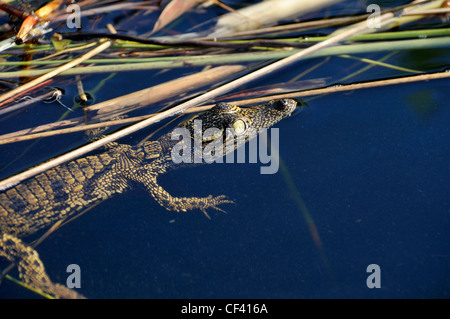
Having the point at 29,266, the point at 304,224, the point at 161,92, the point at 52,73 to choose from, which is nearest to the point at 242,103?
the point at 161,92

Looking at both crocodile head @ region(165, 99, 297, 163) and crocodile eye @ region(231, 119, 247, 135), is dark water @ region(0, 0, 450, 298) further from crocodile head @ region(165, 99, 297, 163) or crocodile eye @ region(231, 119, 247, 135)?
crocodile eye @ region(231, 119, 247, 135)

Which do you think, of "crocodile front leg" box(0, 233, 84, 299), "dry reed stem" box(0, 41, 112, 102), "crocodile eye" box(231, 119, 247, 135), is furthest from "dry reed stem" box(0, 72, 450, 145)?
"crocodile front leg" box(0, 233, 84, 299)

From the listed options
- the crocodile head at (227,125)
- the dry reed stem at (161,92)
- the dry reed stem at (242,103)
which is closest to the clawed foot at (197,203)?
the crocodile head at (227,125)

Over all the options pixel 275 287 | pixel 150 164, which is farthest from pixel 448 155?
pixel 150 164

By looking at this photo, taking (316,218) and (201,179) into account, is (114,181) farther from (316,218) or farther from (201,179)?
(316,218)

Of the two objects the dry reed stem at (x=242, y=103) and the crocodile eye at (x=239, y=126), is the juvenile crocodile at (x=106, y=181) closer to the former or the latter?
the crocodile eye at (x=239, y=126)

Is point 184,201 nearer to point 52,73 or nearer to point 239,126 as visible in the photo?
point 239,126
